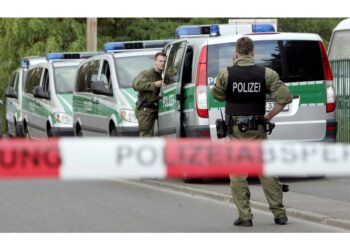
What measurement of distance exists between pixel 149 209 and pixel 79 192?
2557 mm

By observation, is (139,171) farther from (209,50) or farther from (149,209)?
(209,50)

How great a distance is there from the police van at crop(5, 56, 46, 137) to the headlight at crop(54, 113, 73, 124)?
4233 mm

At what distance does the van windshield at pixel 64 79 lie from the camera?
2262 centimetres

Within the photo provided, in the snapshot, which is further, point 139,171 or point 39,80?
point 39,80

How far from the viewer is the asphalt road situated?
10227mm

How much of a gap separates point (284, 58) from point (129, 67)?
12.7ft

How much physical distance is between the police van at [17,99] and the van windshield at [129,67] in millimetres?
8555

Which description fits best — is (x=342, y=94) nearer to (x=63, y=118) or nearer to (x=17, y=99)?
(x=63, y=118)

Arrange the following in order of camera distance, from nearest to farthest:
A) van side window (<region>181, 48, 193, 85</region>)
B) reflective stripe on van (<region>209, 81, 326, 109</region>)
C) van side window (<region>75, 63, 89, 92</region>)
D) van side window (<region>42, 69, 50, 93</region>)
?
Answer: reflective stripe on van (<region>209, 81, 326, 109</region>) → van side window (<region>181, 48, 193, 85</region>) → van side window (<region>75, 63, 89, 92</region>) → van side window (<region>42, 69, 50, 93</region>)

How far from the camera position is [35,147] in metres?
6.03

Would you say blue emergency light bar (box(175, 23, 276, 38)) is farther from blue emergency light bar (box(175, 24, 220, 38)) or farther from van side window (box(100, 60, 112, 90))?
van side window (box(100, 60, 112, 90))

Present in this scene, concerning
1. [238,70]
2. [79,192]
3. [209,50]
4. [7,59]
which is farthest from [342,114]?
[7,59]

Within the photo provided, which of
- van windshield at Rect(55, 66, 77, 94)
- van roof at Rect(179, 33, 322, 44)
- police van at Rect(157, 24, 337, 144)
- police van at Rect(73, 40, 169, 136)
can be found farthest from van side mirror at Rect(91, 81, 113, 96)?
van windshield at Rect(55, 66, 77, 94)

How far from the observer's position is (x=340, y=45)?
2219cm
